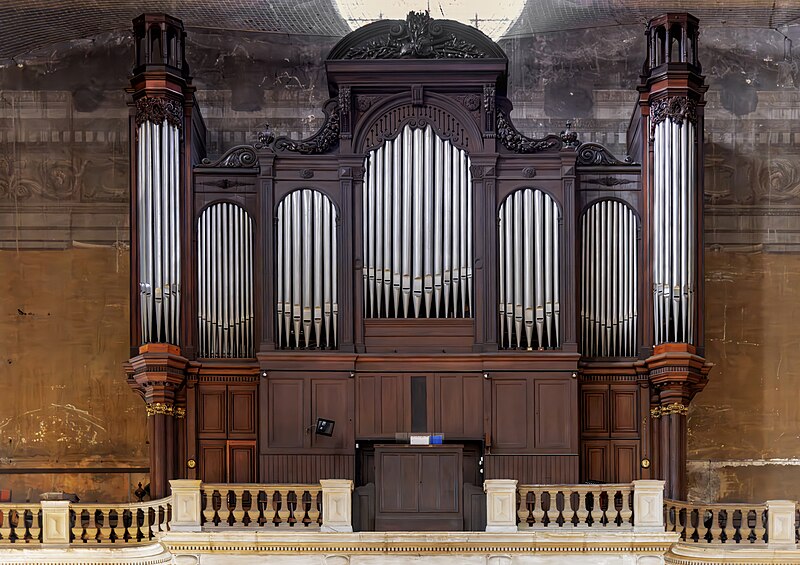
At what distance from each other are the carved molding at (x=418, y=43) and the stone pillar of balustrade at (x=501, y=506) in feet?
21.9

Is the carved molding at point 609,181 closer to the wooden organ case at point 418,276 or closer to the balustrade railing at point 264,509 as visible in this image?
the wooden organ case at point 418,276

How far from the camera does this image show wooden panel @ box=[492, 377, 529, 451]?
26547mm

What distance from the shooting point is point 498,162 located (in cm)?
2727

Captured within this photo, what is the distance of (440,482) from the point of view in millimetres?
25375

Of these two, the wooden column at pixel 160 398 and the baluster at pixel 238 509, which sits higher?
the wooden column at pixel 160 398

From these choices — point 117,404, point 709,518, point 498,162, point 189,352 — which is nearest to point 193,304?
point 189,352

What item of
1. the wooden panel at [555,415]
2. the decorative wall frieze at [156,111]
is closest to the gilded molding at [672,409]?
the wooden panel at [555,415]

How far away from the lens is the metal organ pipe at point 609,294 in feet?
89.1

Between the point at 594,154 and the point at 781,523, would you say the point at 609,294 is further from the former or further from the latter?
the point at 781,523

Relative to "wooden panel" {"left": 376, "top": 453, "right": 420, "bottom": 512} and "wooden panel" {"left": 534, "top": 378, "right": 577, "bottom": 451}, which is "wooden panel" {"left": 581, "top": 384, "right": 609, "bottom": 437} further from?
"wooden panel" {"left": 376, "top": 453, "right": 420, "bottom": 512}

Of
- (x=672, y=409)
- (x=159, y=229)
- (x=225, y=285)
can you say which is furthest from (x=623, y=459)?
(x=159, y=229)

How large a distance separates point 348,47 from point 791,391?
9.10 meters

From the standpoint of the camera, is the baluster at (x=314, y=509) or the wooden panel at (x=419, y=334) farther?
the wooden panel at (x=419, y=334)

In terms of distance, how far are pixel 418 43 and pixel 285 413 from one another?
19.7 ft
